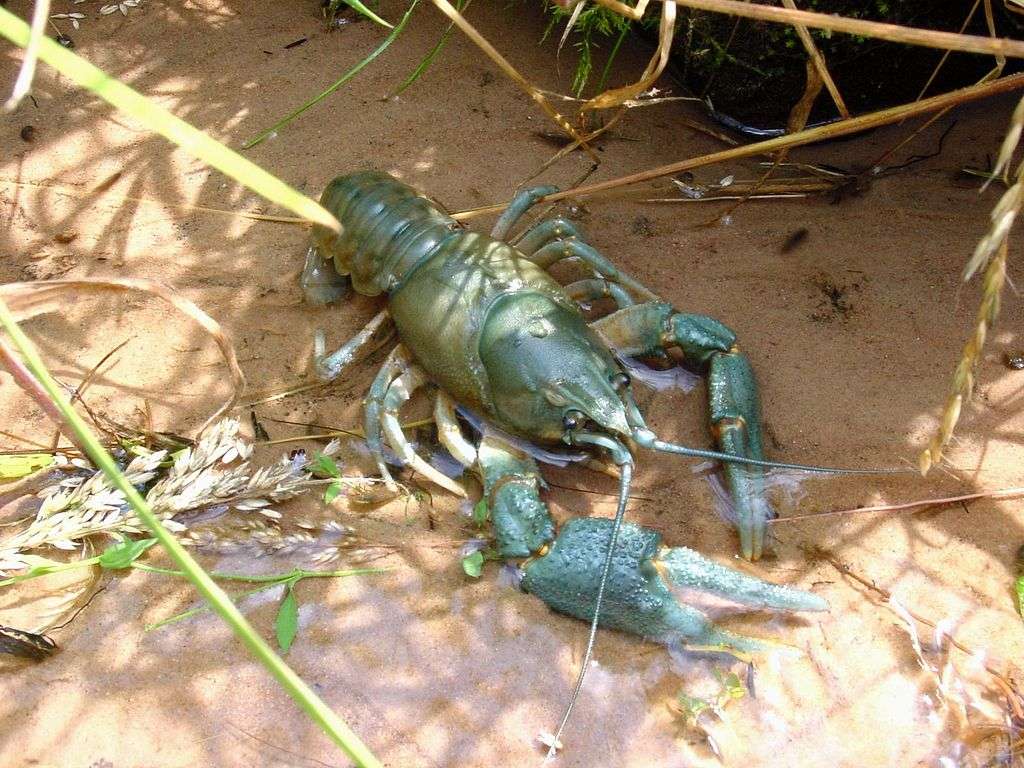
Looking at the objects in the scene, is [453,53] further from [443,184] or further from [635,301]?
[635,301]

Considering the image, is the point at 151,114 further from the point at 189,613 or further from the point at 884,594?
the point at 884,594

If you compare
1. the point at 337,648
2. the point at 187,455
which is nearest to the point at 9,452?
the point at 187,455

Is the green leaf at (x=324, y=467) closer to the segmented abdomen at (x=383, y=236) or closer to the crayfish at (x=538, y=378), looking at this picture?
the crayfish at (x=538, y=378)

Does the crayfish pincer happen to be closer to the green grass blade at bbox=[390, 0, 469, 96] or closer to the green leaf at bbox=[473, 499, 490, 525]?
the green leaf at bbox=[473, 499, 490, 525]

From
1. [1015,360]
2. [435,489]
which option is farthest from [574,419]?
[1015,360]

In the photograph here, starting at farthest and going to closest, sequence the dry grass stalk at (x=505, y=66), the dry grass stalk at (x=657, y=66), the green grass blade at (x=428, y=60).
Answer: the green grass blade at (x=428, y=60)
the dry grass stalk at (x=505, y=66)
the dry grass stalk at (x=657, y=66)

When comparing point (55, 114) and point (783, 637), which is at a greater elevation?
point (55, 114)

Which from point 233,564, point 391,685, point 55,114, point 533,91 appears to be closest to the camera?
point 391,685

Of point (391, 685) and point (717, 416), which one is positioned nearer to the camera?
point (391, 685)

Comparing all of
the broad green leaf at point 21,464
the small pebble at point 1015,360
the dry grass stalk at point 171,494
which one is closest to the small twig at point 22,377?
the dry grass stalk at point 171,494
